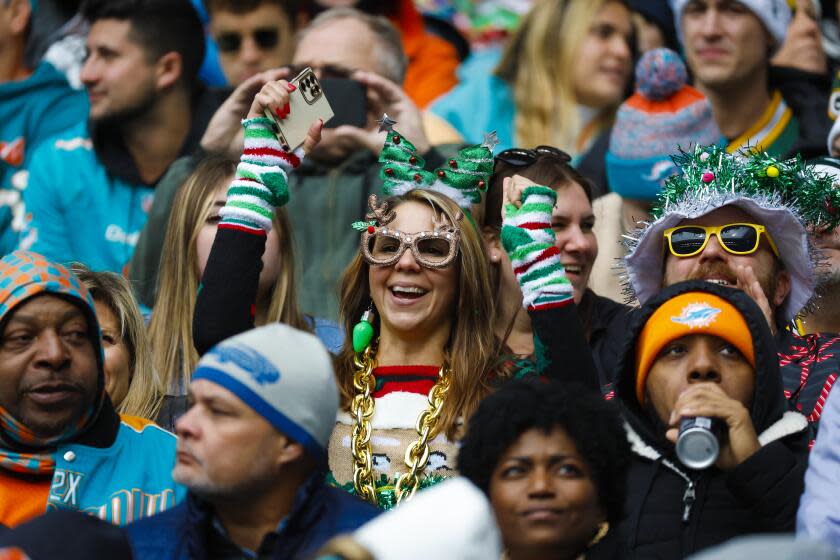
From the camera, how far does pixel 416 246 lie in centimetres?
550

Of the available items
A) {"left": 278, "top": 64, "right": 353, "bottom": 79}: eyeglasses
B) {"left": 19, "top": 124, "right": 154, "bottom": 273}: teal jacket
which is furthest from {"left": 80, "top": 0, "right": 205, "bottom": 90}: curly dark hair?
{"left": 278, "top": 64, "right": 353, "bottom": 79}: eyeglasses

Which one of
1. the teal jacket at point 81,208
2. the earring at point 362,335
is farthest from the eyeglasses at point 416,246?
the teal jacket at point 81,208

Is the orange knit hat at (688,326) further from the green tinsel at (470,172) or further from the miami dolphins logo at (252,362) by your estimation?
the miami dolphins logo at (252,362)

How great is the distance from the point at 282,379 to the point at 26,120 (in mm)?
4785

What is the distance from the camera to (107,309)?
19.8 ft

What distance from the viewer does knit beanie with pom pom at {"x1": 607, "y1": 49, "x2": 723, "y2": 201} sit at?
23.4ft

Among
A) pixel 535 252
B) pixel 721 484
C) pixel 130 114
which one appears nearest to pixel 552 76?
pixel 130 114

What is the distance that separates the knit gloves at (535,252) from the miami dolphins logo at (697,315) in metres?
0.39

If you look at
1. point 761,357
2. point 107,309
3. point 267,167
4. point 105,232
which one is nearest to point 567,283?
point 761,357

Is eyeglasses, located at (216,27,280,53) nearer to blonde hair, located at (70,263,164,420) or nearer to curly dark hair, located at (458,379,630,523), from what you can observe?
blonde hair, located at (70,263,164,420)

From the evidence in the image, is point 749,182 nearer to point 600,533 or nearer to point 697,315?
point 697,315

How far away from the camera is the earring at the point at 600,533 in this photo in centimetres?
451

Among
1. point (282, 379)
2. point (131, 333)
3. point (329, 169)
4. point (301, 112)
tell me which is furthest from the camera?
point (329, 169)

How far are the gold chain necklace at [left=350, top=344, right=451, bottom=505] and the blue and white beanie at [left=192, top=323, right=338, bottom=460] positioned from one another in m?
0.75
